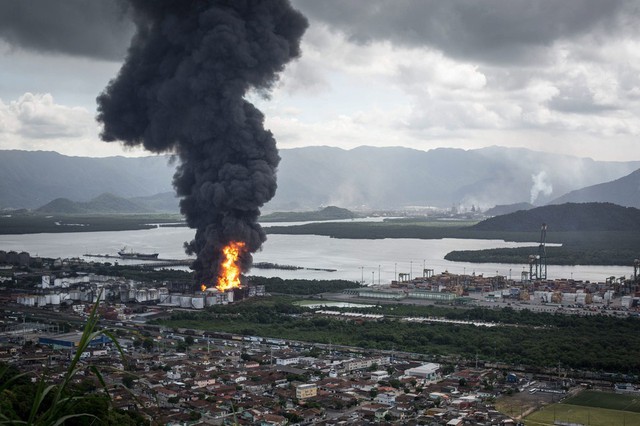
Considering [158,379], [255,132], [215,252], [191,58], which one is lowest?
[158,379]

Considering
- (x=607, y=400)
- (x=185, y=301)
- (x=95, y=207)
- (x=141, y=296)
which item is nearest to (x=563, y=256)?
(x=185, y=301)

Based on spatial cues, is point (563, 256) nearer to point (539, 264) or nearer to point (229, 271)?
point (539, 264)

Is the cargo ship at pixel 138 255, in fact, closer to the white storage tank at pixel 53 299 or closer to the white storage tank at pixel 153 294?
the white storage tank at pixel 153 294

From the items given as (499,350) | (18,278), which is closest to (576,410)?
(499,350)

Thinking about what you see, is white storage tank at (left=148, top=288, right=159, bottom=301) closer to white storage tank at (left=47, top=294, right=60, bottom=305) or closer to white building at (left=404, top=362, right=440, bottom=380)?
white storage tank at (left=47, top=294, right=60, bottom=305)

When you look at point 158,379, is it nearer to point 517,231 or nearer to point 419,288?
point 419,288

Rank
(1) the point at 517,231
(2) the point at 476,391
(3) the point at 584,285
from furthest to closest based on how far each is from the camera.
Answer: (1) the point at 517,231 < (3) the point at 584,285 < (2) the point at 476,391

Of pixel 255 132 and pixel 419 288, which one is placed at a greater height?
pixel 255 132

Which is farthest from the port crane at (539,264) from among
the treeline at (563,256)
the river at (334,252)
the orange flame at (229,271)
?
the orange flame at (229,271)
